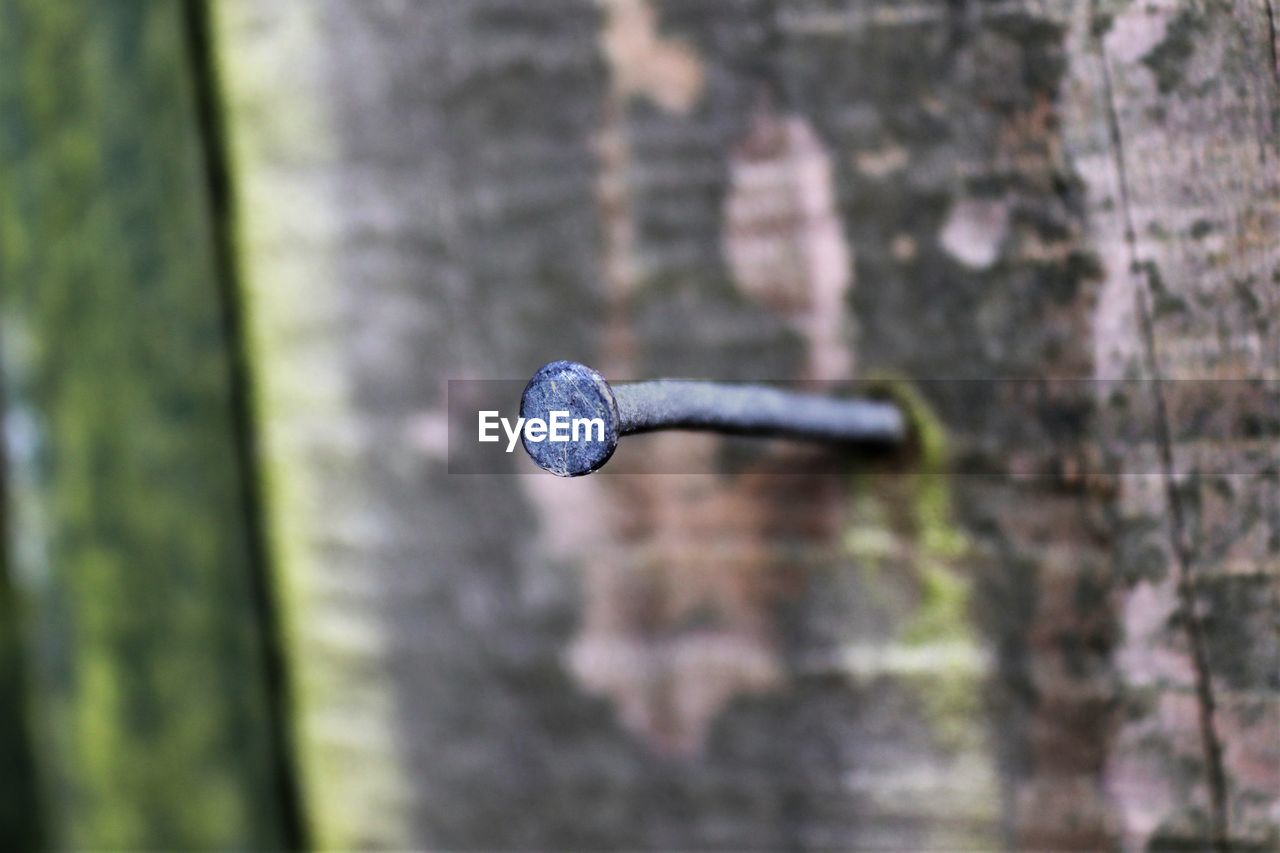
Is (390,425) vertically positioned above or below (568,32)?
below

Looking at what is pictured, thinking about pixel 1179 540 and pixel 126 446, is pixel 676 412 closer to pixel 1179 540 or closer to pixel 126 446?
pixel 1179 540

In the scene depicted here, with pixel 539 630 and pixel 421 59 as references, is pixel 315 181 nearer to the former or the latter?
pixel 421 59

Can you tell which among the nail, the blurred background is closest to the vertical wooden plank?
the blurred background

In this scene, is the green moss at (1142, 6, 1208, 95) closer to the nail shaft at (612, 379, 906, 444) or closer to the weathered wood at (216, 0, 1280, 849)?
the weathered wood at (216, 0, 1280, 849)

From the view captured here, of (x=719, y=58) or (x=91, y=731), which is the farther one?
(x=91, y=731)

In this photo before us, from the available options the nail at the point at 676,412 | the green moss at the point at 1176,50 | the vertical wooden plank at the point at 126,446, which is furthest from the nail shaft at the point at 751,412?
the vertical wooden plank at the point at 126,446

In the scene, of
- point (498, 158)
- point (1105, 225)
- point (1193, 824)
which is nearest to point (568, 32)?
point (498, 158)
